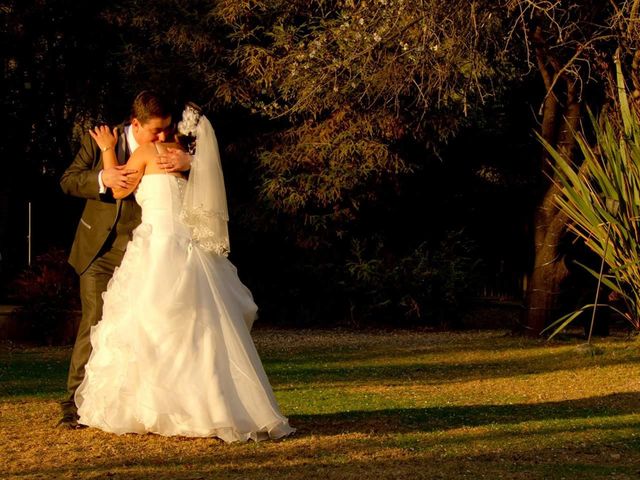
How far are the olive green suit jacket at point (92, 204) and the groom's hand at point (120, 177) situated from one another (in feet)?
0.46

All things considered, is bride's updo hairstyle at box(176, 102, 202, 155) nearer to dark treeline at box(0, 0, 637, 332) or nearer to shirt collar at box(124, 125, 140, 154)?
shirt collar at box(124, 125, 140, 154)

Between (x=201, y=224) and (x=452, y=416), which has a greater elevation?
(x=201, y=224)

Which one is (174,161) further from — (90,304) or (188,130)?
(90,304)

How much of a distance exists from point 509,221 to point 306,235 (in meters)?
6.40

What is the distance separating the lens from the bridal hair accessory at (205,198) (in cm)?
808

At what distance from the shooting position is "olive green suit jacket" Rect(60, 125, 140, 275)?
8.42m

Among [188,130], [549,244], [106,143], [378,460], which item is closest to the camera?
[378,460]

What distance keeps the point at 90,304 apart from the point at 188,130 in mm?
1415

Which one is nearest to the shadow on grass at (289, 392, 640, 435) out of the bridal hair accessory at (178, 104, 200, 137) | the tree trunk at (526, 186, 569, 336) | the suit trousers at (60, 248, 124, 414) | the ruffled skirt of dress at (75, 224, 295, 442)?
the ruffled skirt of dress at (75, 224, 295, 442)

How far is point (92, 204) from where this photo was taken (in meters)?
8.61

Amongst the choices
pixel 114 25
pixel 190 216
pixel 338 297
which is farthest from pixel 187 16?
pixel 190 216

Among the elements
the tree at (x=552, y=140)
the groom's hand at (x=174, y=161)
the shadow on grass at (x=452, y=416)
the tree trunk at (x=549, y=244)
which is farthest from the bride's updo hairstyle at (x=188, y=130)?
the tree trunk at (x=549, y=244)

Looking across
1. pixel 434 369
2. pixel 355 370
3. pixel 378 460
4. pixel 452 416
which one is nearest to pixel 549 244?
pixel 434 369

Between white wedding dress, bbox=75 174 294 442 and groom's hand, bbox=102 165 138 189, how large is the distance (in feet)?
0.31
